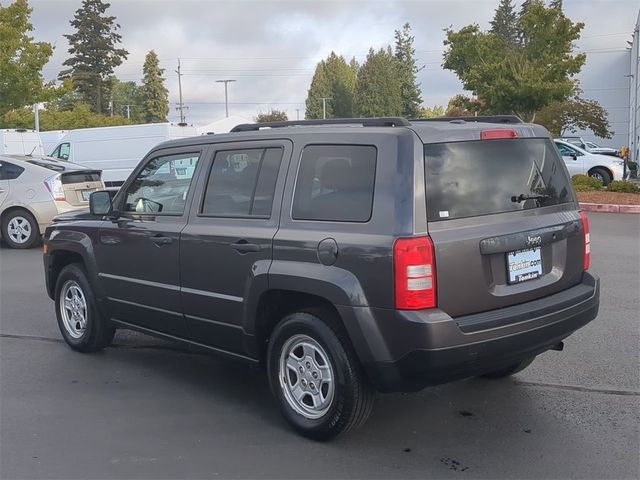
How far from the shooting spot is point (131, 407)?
4.89 m

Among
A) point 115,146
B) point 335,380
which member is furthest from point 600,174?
point 335,380

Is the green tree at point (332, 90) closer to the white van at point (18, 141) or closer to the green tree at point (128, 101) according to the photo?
the green tree at point (128, 101)

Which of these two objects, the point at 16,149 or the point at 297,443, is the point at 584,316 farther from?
the point at 16,149

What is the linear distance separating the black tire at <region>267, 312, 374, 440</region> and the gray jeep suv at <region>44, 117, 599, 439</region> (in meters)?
0.01

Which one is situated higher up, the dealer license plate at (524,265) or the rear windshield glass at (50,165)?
the rear windshield glass at (50,165)

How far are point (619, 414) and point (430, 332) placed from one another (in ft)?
5.81

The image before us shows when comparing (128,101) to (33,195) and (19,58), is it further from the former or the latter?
(33,195)

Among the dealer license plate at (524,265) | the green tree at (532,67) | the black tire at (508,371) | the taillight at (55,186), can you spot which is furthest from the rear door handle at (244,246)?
the green tree at (532,67)

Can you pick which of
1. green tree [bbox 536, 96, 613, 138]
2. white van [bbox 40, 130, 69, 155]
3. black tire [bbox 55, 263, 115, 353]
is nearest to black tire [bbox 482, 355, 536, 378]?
black tire [bbox 55, 263, 115, 353]

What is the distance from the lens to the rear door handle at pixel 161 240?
5.07m

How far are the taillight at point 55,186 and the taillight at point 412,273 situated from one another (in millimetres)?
10051

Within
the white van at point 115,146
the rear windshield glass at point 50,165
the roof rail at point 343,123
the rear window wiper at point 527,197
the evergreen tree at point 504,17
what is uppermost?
the evergreen tree at point 504,17

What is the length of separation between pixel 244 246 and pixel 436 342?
144cm

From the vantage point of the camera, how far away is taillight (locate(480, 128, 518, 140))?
165 inches
